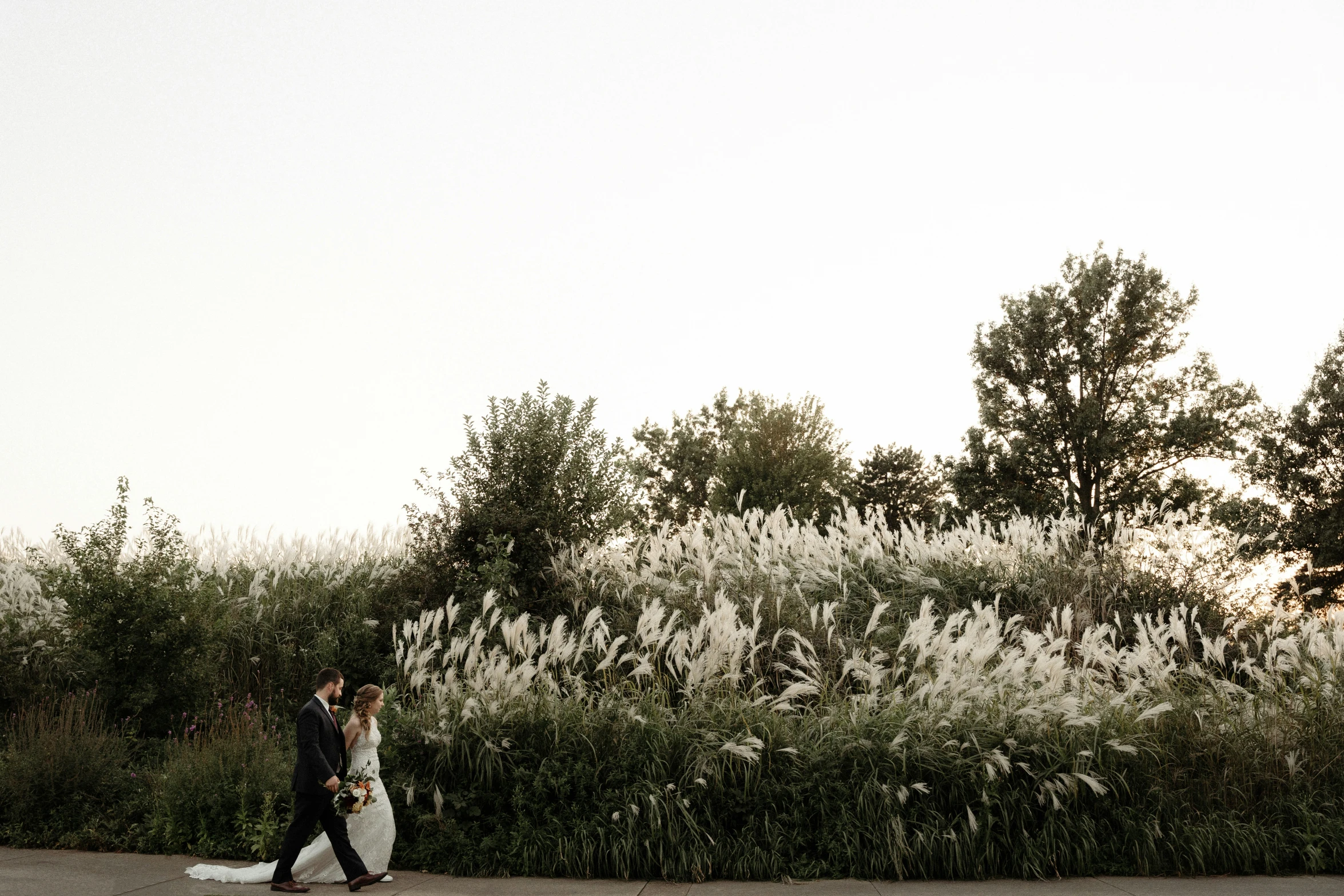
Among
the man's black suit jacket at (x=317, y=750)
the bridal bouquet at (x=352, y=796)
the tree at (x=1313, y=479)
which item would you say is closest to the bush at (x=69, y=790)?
the man's black suit jacket at (x=317, y=750)

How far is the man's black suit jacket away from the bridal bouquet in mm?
110

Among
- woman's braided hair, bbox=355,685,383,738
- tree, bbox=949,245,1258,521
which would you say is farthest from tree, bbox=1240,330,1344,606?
woman's braided hair, bbox=355,685,383,738

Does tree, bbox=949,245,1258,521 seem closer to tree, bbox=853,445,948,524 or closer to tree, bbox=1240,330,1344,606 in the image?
tree, bbox=1240,330,1344,606

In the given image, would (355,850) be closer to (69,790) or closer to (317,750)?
(317,750)

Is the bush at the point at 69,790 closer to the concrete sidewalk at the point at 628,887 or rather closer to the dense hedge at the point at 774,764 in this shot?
the dense hedge at the point at 774,764

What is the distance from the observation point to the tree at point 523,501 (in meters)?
11.2

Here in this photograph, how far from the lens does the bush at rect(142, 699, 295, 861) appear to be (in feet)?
23.0

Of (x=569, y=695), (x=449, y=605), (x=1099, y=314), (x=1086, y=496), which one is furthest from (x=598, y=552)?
(x=1099, y=314)

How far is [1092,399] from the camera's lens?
2891 centimetres

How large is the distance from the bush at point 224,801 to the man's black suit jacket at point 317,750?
Result: 32.6 inches

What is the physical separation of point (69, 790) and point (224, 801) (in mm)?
1741

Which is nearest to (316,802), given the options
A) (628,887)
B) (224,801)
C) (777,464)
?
(224,801)

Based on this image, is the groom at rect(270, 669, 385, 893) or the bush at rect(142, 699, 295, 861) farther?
the bush at rect(142, 699, 295, 861)

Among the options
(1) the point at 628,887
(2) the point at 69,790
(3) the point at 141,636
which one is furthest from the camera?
(3) the point at 141,636
